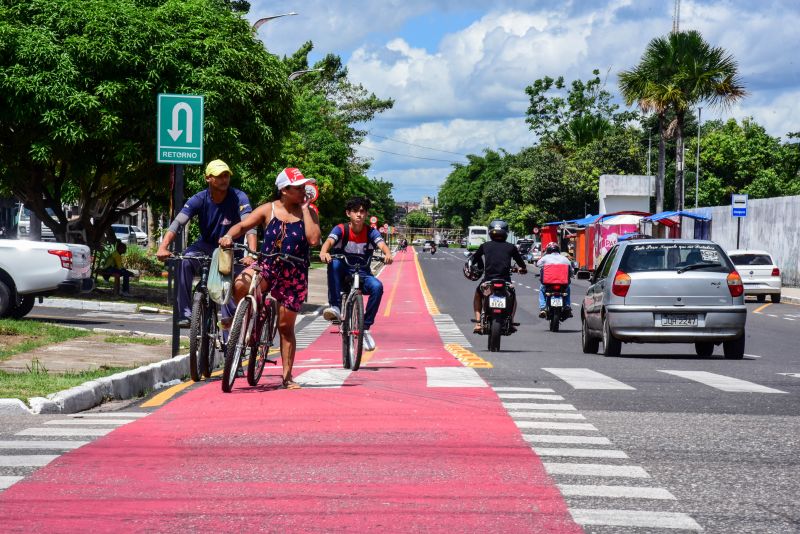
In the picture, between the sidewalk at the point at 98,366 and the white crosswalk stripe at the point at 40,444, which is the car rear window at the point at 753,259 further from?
the white crosswalk stripe at the point at 40,444

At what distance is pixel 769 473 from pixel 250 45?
2484 cm

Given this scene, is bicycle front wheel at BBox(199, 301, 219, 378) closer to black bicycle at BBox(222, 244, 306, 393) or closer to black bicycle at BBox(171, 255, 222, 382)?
black bicycle at BBox(171, 255, 222, 382)

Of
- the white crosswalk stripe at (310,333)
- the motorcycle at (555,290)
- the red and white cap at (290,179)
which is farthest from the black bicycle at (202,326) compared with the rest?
the motorcycle at (555,290)

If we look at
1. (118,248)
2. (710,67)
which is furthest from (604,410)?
(710,67)

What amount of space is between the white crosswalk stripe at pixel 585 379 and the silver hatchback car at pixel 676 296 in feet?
10.1

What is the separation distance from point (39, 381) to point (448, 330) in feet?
52.5

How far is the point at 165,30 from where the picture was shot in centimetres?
2762

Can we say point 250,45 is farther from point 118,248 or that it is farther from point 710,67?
point 710,67

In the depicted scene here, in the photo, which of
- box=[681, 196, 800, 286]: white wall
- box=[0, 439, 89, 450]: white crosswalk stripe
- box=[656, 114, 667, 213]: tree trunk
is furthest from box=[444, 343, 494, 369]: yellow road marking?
box=[656, 114, 667, 213]: tree trunk

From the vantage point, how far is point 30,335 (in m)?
16.0

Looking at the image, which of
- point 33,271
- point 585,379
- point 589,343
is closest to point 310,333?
point 33,271

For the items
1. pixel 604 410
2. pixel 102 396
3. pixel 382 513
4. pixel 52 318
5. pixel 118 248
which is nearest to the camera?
pixel 382 513

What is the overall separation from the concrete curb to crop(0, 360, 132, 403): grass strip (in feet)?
0.47

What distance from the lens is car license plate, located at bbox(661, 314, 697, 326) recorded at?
638 inches
